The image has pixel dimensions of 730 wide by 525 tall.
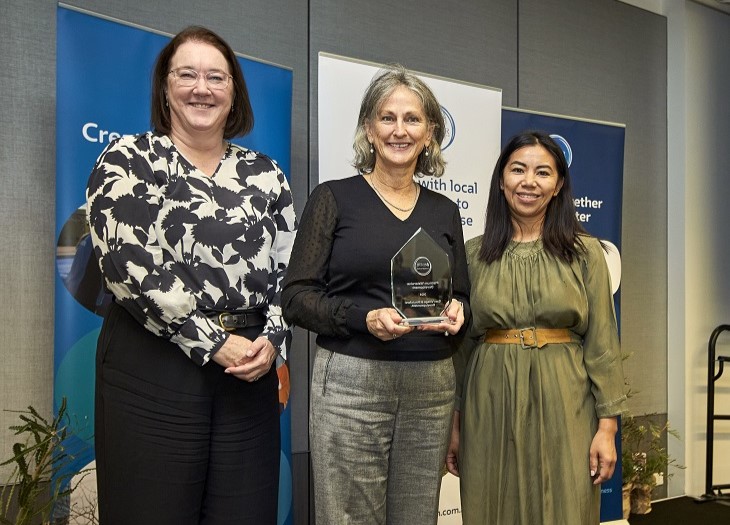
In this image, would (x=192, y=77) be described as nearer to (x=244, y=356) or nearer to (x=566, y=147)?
(x=244, y=356)

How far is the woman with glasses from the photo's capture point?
1.57m

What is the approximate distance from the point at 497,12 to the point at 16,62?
2763mm

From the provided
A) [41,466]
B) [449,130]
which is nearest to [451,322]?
[41,466]

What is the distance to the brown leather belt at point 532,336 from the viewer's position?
80.5 inches

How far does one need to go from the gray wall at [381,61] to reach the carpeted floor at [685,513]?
627mm

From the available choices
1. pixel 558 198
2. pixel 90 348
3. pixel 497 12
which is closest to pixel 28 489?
pixel 90 348

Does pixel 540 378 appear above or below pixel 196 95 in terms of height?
below

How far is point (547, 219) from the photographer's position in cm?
218

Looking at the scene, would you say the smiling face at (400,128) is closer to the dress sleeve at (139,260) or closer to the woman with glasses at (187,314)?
the woman with glasses at (187,314)

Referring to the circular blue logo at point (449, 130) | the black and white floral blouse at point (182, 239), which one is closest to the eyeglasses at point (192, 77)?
the black and white floral blouse at point (182, 239)

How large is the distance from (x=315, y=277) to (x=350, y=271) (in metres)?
0.09

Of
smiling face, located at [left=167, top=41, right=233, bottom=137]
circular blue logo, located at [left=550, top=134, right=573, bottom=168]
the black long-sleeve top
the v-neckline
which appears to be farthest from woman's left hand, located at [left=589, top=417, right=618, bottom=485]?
circular blue logo, located at [left=550, top=134, right=573, bottom=168]

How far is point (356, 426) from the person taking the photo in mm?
1759

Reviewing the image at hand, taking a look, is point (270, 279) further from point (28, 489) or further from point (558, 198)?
point (28, 489)
